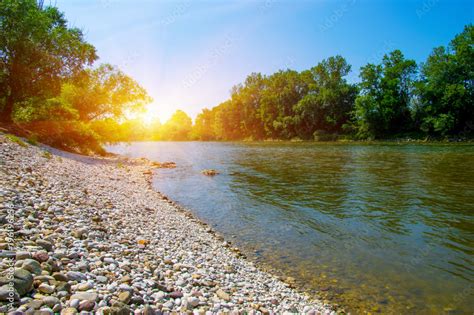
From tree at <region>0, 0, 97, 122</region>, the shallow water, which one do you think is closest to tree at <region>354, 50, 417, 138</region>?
the shallow water

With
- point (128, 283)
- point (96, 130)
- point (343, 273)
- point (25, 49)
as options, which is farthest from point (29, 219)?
point (96, 130)

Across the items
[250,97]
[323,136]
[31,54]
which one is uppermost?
[250,97]

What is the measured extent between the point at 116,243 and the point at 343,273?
19.9ft

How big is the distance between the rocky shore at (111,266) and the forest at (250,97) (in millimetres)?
20189

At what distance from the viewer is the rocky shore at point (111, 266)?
3770mm

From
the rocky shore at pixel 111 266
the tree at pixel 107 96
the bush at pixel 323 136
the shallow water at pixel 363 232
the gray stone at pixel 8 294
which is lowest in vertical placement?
the shallow water at pixel 363 232

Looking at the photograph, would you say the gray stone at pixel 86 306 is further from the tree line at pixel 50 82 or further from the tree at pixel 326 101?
the tree at pixel 326 101

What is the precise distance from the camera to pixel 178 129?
185125 mm

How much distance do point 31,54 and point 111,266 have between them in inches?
1074

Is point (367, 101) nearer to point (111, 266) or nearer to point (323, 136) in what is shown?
point (323, 136)

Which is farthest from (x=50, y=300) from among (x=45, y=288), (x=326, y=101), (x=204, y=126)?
(x=204, y=126)

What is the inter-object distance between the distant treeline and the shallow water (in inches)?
2346

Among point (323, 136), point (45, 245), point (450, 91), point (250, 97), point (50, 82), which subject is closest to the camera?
point (45, 245)

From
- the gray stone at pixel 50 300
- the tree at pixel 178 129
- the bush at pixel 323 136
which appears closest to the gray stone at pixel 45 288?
the gray stone at pixel 50 300
